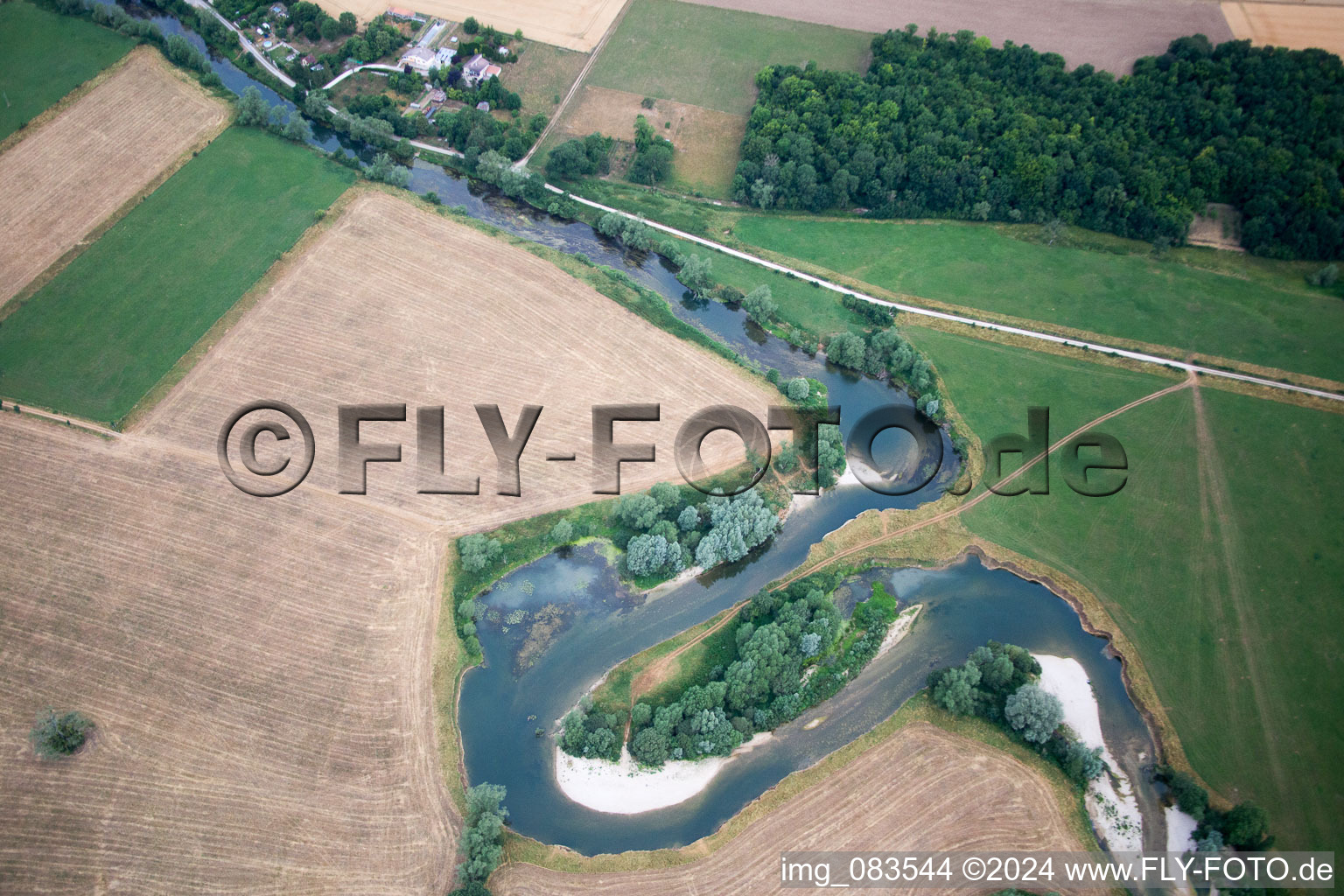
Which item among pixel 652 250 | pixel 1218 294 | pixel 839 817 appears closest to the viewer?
pixel 839 817

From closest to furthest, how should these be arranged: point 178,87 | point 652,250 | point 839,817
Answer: point 839,817, point 652,250, point 178,87

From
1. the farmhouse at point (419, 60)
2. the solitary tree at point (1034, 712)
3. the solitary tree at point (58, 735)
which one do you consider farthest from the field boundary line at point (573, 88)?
the solitary tree at point (1034, 712)

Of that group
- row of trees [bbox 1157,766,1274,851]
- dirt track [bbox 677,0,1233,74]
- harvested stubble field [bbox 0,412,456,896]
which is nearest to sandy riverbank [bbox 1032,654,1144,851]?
row of trees [bbox 1157,766,1274,851]

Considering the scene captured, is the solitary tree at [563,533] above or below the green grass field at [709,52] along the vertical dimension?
below

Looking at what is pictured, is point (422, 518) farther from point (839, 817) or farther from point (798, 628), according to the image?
point (839, 817)

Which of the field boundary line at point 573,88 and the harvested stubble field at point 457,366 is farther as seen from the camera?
the field boundary line at point 573,88

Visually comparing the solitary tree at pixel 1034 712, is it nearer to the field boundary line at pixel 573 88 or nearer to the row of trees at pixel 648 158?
the row of trees at pixel 648 158

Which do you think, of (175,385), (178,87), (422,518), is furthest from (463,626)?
(178,87)
